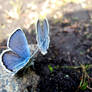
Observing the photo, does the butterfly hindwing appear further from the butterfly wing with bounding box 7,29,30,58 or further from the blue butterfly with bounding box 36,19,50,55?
the blue butterfly with bounding box 36,19,50,55

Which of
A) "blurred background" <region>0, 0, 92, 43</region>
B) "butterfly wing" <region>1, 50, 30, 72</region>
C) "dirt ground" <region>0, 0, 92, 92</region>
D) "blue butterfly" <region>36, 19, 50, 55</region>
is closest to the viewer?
"butterfly wing" <region>1, 50, 30, 72</region>

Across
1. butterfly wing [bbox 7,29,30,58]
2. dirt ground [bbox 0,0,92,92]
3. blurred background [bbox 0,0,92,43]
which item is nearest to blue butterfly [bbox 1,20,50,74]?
butterfly wing [bbox 7,29,30,58]

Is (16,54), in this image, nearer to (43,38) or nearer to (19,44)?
(19,44)

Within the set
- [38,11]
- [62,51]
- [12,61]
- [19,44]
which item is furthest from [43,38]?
[38,11]

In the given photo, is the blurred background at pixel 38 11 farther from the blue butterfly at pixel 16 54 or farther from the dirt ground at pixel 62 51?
the blue butterfly at pixel 16 54

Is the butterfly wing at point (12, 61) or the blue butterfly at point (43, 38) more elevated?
the blue butterfly at point (43, 38)

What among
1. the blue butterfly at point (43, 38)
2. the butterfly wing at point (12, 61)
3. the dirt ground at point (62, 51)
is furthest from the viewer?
the dirt ground at point (62, 51)

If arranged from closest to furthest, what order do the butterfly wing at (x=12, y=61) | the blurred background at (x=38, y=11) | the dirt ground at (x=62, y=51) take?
the butterfly wing at (x=12, y=61), the dirt ground at (x=62, y=51), the blurred background at (x=38, y=11)

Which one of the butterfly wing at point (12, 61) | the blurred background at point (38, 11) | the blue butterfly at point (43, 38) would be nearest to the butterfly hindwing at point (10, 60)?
the butterfly wing at point (12, 61)
